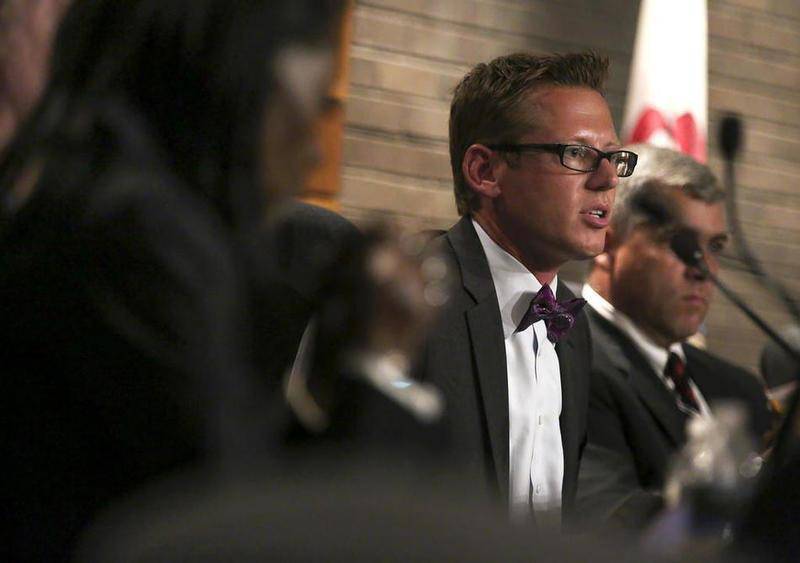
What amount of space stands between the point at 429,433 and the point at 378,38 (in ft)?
11.5

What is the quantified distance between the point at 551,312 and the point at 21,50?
4.17 feet

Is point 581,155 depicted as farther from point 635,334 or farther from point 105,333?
point 105,333

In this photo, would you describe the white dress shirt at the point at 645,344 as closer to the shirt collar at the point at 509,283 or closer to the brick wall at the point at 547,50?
the brick wall at the point at 547,50

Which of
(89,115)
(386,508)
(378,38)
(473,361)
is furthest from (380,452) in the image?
(378,38)

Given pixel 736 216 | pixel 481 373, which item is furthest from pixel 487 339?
pixel 736 216

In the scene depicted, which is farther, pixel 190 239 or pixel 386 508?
pixel 190 239

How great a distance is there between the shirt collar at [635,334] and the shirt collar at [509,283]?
0.86 meters

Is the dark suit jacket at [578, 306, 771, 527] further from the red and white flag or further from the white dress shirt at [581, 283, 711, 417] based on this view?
the red and white flag

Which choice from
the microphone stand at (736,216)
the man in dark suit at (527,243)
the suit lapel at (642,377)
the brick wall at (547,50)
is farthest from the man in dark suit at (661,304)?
the man in dark suit at (527,243)

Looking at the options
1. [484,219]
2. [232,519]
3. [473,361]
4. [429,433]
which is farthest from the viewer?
[484,219]

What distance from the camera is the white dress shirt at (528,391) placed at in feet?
6.30

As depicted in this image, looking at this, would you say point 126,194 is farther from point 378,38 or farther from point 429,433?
point 378,38

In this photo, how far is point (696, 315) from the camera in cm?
298

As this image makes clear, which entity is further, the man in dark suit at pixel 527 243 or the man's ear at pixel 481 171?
the man's ear at pixel 481 171
